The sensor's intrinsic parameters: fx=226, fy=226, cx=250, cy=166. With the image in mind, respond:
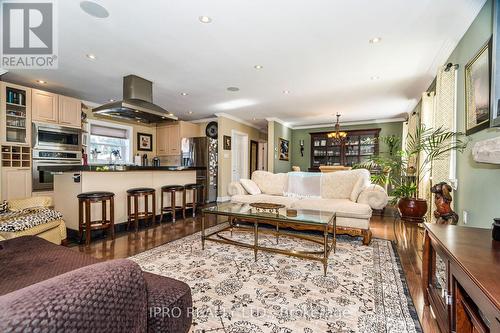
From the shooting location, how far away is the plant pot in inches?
105

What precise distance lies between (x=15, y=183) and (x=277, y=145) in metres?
5.82

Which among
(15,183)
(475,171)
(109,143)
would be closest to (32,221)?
(15,183)

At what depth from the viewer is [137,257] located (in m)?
2.46

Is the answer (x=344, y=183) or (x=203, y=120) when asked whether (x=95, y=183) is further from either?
(x=203, y=120)

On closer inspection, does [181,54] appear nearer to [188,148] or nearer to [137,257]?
[137,257]

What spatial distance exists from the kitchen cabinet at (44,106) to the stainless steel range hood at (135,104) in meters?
1.27

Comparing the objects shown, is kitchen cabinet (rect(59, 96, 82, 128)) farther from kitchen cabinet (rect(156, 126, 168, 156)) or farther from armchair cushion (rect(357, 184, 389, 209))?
armchair cushion (rect(357, 184, 389, 209))

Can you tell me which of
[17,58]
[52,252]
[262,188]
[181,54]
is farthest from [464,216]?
[17,58]

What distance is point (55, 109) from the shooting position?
4211 mm

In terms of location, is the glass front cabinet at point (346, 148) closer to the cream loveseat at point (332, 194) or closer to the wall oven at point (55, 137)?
the cream loveseat at point (332, 194)

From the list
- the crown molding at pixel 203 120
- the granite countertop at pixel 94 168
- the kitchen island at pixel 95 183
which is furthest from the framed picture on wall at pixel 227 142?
the granite countertop at pixel 94 168

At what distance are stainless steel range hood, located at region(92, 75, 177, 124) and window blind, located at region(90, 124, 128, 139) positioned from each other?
2.04 metres

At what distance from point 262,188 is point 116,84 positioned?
3.28 meters

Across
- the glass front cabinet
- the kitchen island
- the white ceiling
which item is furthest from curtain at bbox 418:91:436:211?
the kitchen island
